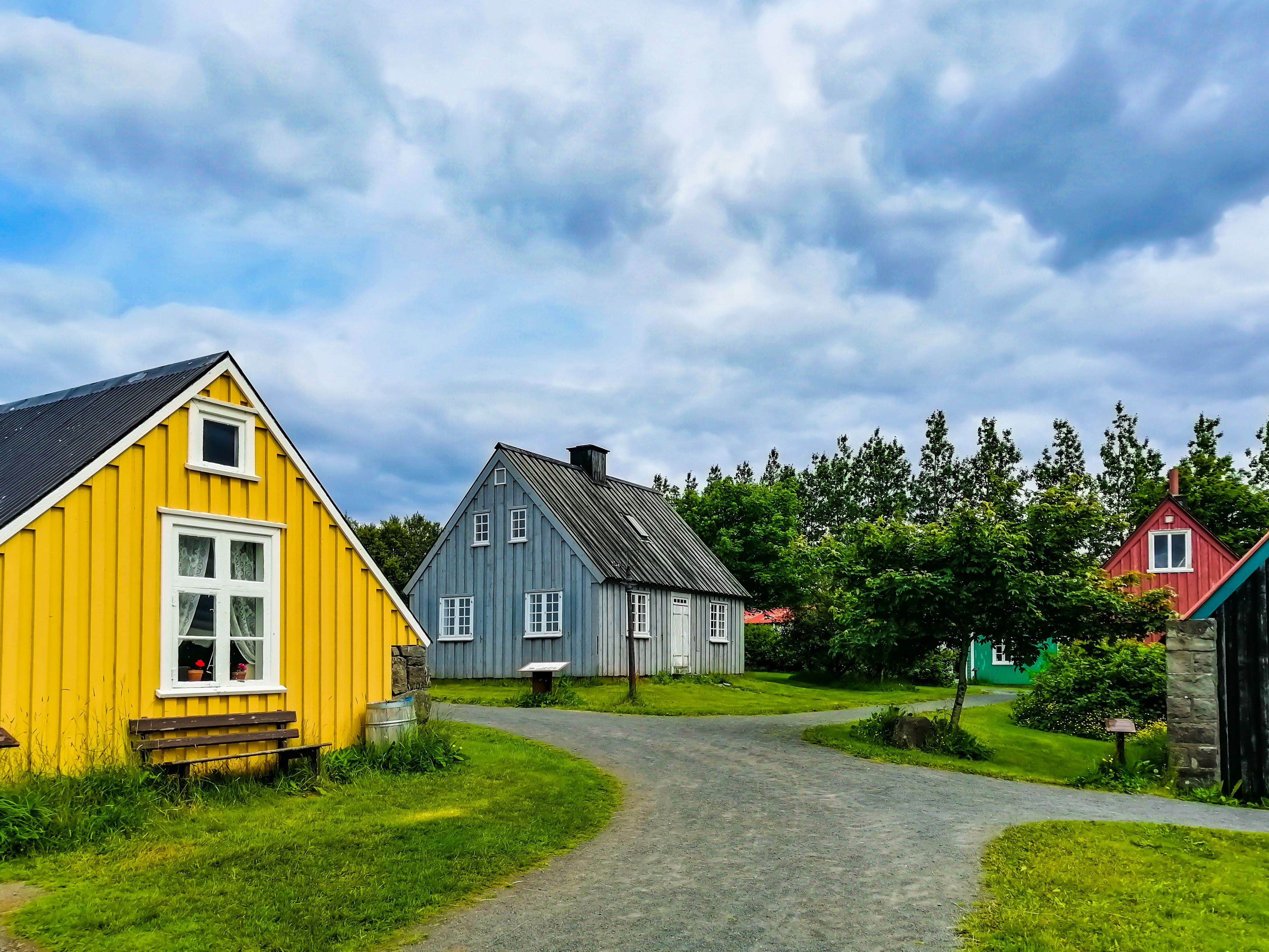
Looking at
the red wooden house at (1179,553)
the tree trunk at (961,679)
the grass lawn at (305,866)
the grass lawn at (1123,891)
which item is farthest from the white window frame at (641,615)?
the grass lawn at (1123,891)

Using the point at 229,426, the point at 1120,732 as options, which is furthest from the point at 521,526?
the point at 1120,732

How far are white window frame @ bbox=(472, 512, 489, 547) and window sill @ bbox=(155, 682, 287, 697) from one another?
19.1 metres

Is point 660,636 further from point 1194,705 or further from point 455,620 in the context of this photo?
point 1194,705

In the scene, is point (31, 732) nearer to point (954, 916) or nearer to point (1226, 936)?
point (954, 916)

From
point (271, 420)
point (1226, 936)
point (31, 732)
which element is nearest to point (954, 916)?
point (1226, 936)

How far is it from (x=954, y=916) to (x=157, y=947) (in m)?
5.61

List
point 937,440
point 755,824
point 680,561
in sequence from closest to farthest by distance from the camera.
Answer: point 755,824
point 680,561
point 937,440

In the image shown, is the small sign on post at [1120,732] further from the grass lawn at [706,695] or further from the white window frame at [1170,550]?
the white window frame at [1170,550]

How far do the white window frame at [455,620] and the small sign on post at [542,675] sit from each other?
5.42 meters

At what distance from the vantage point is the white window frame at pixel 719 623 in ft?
117

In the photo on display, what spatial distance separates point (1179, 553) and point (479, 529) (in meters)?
26.7

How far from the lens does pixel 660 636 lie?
32.3 metres

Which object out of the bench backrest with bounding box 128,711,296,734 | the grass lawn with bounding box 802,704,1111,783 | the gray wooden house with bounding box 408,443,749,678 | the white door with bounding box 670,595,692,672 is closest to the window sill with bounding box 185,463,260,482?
the bench backrest with bounding box 128,711,296,734

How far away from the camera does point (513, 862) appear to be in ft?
29.7
